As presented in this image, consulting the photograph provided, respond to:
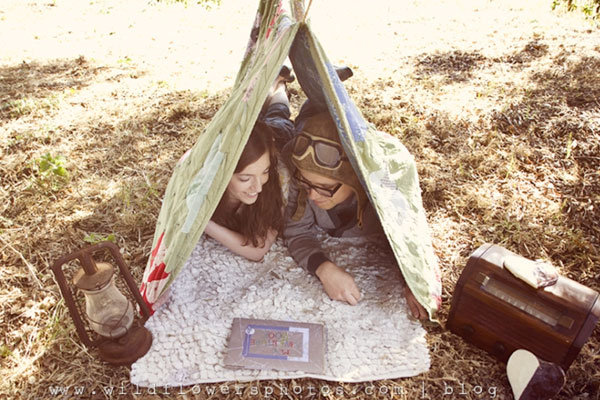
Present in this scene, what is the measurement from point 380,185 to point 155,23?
591 centimetres

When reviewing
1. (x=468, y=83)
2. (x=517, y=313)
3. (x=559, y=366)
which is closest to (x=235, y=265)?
(x=517, y=313)

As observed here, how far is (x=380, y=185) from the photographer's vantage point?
6.61 feet

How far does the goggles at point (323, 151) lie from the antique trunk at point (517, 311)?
79 centimetres

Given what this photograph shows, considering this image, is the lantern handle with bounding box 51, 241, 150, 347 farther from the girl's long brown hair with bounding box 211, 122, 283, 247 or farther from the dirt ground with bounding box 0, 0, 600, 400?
the girl's long brown hair with bounding box 211, 122, 283, 247

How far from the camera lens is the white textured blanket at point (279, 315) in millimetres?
1953

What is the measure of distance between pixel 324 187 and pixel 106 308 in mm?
1184

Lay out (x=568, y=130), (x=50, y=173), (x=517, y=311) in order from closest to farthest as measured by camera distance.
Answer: (x=517, y=311) < (x=50, y=173) < (x=568, y=130)

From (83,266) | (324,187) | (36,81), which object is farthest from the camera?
(36,81)

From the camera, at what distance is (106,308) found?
71.8 inches

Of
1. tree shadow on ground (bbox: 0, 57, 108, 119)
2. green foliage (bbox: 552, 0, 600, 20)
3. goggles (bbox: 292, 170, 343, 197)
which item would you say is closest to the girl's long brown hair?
goggles (bbox: 292, 170, 343, 197)

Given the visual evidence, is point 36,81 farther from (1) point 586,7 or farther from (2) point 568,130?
(1) point 586,7

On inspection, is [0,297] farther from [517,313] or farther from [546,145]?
[546,145]

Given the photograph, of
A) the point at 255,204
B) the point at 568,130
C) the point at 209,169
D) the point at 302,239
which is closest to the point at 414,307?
the point at 302,239

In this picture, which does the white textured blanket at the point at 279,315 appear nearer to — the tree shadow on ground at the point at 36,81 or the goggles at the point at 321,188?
the goggles at the point at 321,188
